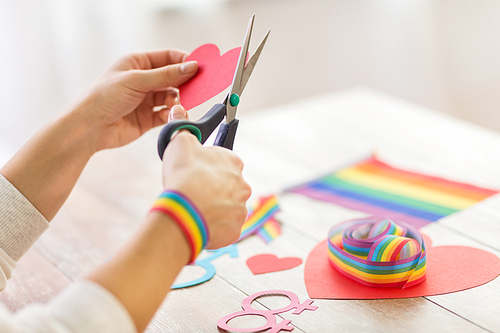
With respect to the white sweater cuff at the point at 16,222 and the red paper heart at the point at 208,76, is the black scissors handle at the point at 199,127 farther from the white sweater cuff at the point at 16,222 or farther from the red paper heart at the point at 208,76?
the white sweater cuff at the point at 16,222

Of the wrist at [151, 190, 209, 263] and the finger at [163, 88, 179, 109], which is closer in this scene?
the wrist at [151, 190, 209, 263]

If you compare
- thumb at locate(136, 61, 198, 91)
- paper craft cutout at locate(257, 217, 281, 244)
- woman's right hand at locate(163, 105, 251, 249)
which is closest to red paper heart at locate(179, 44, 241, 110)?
thumb at locate(136, 61, 198, 91)

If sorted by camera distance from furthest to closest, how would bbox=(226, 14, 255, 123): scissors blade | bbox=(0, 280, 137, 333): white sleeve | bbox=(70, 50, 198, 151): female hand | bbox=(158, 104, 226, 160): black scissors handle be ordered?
bbox=(70, 50, 198, 151): female hand → bbox=(226, 14, 255, 123): scissors blade → bbox=(158, 104, 226, 160): black scissors handle → bbox=(0, 280, 137, 333): white sleeve

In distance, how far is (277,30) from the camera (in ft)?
8.73

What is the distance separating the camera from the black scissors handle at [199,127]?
589 millimetres

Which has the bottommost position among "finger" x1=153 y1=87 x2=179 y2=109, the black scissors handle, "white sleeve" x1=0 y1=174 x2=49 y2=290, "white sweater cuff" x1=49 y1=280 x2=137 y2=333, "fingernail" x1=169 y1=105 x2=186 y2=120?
"white sleeve" x1=0 y1=174 x2=49 y2=290

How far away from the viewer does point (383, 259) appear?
26.3 inches

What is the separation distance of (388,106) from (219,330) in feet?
3.13

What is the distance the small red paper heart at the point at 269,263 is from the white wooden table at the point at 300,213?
0.01 metres

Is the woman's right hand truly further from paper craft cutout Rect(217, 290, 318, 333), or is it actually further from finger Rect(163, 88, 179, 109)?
finger Rect(163, 88, 179, 109)

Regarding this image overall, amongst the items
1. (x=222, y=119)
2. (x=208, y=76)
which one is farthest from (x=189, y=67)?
(x=222, y=119)

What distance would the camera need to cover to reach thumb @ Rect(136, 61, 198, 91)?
788 millimetres

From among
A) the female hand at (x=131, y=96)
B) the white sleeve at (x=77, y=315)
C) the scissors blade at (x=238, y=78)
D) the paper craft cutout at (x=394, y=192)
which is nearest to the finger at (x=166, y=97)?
the female hand at (x=131, y=96)

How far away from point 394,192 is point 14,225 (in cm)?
67
